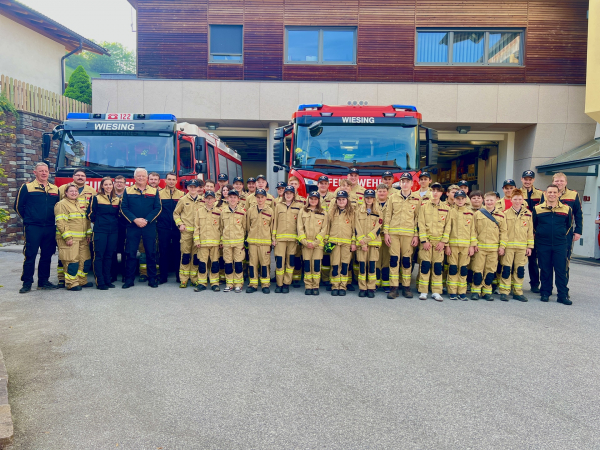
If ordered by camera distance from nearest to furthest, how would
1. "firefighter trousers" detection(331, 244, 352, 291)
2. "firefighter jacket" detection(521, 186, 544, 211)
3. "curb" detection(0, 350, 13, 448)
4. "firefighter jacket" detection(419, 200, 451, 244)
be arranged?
"curb" detection(0, 350, 13, 448)
"firefighter jacket" detection(419, 200, 451, 244)
"firefighter trousers" detection(331, 244, 352, 291)
"firefighter jacket" detection(521, 186, 544, 211)

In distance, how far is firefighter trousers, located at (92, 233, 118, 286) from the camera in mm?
7918

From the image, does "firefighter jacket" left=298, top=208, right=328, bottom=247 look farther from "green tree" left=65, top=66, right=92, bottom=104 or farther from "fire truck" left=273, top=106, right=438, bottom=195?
"green tree" left=65, top=66, right=92, bottom=104

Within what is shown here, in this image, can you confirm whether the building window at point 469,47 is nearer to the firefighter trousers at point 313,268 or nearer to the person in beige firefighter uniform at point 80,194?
the firefighter trousers at point 313,268

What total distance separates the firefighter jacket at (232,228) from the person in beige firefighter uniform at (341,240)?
144 centimetres

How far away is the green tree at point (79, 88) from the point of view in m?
22.1

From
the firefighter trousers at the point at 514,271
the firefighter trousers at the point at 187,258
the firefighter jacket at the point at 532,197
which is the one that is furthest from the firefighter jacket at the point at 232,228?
the firefighter jacket at the point at 532,197

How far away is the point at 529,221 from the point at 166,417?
6.47 metres

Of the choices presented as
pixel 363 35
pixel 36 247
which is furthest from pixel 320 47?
pixel 36 247

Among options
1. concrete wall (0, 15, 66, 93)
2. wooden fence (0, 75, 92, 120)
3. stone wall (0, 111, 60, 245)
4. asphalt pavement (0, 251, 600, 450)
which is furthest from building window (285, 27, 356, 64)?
asphalt pavement (0, 251, 600, 450)

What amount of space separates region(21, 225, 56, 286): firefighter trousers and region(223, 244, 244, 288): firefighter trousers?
9.07 ft

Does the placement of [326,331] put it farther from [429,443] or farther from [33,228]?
[33,228]

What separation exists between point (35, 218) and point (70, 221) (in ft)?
1.62

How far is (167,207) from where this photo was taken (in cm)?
862

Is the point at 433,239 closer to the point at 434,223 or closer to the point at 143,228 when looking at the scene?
the point at 434,223
